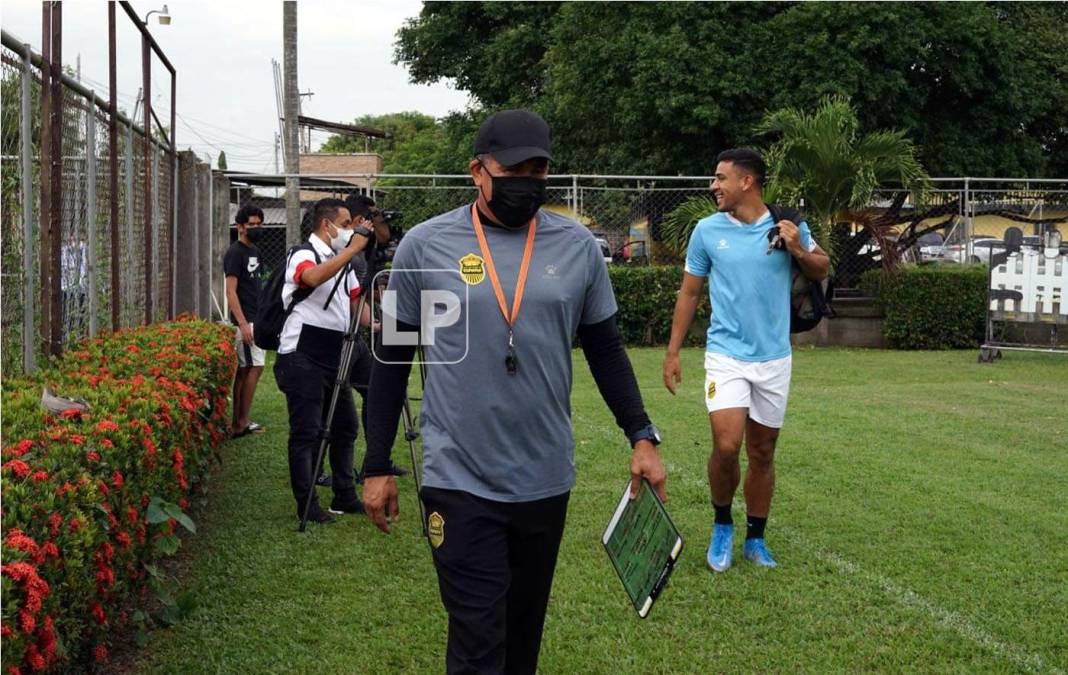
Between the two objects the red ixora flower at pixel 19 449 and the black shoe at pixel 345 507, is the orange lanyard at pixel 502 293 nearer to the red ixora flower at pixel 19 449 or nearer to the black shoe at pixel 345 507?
the red ixora flower at pixel 19 449

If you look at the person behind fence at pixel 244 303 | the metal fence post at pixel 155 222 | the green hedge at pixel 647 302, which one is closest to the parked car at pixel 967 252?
the green hedge at pixel 647 302

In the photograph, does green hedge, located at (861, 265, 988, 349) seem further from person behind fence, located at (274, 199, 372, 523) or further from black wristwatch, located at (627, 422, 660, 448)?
black wristwatch, located at (627, 422, 660, 448)

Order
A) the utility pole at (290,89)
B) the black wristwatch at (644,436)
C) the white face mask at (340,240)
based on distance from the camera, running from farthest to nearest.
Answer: the utility pole at (290,89)
the white face mask at (340,240)
the black wristwatch at (644,436)

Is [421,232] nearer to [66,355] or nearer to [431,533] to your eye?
[431,533]

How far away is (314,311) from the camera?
25.5ft

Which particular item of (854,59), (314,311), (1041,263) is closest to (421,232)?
(314,311)

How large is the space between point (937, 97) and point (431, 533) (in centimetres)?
2877

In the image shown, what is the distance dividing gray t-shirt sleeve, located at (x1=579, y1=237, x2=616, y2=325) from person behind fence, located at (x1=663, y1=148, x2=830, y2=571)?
8.01ft

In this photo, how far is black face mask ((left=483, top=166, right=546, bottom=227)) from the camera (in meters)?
3.73

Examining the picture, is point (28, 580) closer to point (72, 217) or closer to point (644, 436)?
point (644, 436)

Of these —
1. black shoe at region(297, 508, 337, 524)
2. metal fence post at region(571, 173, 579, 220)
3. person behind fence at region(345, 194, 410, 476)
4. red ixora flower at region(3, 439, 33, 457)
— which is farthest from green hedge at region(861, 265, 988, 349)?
red ixora flower at region(3, 439, 33, 457)

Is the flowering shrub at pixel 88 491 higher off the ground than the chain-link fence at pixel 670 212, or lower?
lower

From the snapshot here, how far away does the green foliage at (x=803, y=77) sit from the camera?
1066 inches

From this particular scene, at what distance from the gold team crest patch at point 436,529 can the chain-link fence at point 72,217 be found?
2842 mm
